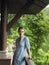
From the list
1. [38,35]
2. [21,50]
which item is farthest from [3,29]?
[38,35]

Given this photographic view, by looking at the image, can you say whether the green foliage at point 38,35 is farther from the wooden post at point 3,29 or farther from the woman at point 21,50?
the woman at point 21,50

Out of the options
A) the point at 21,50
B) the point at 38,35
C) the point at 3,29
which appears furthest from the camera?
the point at 38,35

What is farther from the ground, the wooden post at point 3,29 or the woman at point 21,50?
the wooden post at point 3,29

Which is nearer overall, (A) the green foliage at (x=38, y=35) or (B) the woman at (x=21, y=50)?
(B) the woman at (x=21, y=50)

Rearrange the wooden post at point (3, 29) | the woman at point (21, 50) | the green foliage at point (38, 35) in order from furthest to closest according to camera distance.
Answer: the green foliage at point (38, 35)
the wooden post at point (3, 29)
the woman at point (21, 50)

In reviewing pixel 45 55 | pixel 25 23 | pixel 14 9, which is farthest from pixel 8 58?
pixel 25 23

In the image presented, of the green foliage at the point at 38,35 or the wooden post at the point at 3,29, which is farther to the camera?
the green foliage at the point at 38,35

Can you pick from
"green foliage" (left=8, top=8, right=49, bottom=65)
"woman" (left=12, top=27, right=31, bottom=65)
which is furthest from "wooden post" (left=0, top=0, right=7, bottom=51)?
"green foliage" (left=8, top=8, right=49, bottom=65)

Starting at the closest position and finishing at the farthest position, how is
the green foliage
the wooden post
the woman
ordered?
the woman < the wooden post < the green foliage

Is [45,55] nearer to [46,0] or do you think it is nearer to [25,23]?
[25,23]

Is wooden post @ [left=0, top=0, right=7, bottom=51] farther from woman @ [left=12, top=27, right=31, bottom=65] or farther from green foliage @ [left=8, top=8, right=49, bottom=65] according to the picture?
green foliage @ [left=8, top=8, right=49, bottom=65]

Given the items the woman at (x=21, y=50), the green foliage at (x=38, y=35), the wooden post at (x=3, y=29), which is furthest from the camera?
the green foliage at (x=38, y=35)

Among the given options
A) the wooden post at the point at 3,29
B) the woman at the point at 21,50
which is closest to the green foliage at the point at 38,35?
the wooden post at the point at 3,29

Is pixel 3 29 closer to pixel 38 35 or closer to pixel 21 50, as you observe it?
pixel 21 50
